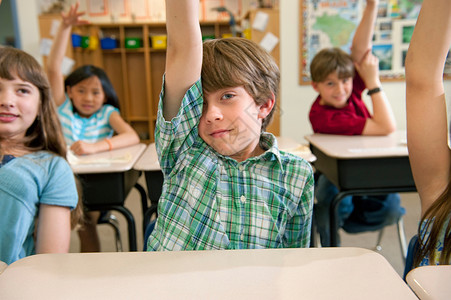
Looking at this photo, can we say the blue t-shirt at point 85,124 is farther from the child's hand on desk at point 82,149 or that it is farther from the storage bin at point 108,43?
the storage bin at point 108,43

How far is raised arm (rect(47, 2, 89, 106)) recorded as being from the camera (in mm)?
1433

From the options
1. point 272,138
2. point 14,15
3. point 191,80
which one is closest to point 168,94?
point 191,80

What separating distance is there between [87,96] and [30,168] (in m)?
1.02

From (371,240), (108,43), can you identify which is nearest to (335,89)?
(371,240)

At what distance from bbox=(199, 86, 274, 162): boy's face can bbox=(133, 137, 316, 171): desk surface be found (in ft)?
1.70

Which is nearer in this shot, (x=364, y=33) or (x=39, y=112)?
(x=39, y=112)

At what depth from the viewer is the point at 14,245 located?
79 cm

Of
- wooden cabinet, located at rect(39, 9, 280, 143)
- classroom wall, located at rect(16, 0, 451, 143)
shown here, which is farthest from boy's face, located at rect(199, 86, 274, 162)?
wooden cabinet, located at rect(39, 9, 280, 143)

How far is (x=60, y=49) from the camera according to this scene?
158 centimetres

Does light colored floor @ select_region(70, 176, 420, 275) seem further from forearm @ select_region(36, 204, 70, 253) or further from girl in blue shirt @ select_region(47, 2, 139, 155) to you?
forearm @ select_region(36, 204, 70, 253)

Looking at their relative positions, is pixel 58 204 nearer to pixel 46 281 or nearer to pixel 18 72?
pixel 18 72

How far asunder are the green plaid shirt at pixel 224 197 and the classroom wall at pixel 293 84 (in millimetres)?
2613

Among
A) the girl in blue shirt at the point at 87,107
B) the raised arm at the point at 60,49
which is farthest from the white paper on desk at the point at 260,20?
the raised arm at the point at 60,49

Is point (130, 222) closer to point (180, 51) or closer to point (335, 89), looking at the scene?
point (180, 51)
